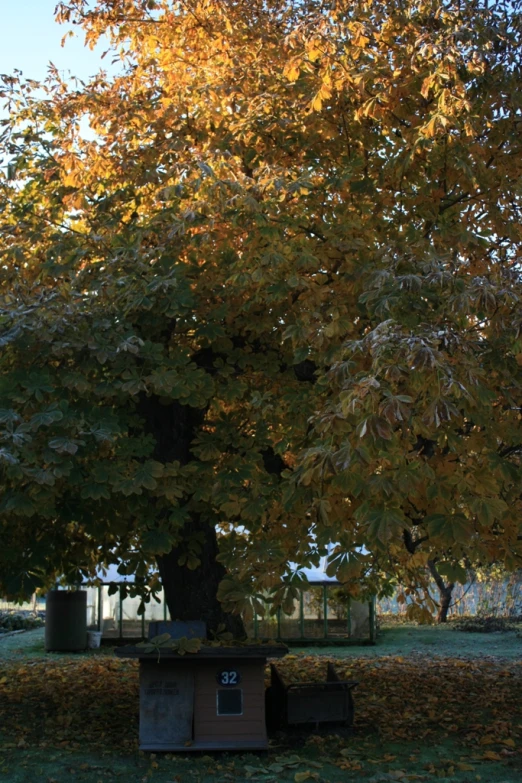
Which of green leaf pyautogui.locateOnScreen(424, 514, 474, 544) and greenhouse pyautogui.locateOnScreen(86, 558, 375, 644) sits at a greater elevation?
green leaf pyautogui.locateOnScreen(424, 514, 474, 544)

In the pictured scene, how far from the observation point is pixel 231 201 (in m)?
7.00

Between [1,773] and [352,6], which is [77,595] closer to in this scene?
[1,773]

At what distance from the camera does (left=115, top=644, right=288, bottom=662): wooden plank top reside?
7.11 meters

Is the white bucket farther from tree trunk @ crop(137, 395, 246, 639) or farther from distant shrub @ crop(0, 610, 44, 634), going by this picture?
tree trunk @ crop(137, 395, 246, 639)

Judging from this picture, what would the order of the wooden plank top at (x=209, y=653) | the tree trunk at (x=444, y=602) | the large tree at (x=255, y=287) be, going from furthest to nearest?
the tree trunk at (x=444, y=602) → the wooden plank top at (x=209, y=653) → the large tree at (x=255, y=287)

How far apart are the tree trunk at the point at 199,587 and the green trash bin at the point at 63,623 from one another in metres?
8.82

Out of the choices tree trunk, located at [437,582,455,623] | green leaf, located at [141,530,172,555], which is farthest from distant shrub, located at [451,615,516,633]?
green leaf, located at [141,530,172,555]

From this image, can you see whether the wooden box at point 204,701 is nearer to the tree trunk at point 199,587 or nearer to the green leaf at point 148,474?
the tree trunk at point 199,587

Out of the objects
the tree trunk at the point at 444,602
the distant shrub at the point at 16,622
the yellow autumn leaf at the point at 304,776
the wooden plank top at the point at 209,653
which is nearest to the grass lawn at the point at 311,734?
the yellow autumn leaf at the point at 304,776

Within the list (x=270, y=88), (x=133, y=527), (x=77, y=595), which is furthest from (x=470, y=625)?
(x=270, y=88)

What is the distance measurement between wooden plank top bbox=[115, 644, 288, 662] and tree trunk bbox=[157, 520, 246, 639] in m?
1.30

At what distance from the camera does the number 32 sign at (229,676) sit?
734cm

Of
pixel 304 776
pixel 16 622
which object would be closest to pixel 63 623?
pixel 16 622

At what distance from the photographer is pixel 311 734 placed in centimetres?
824
